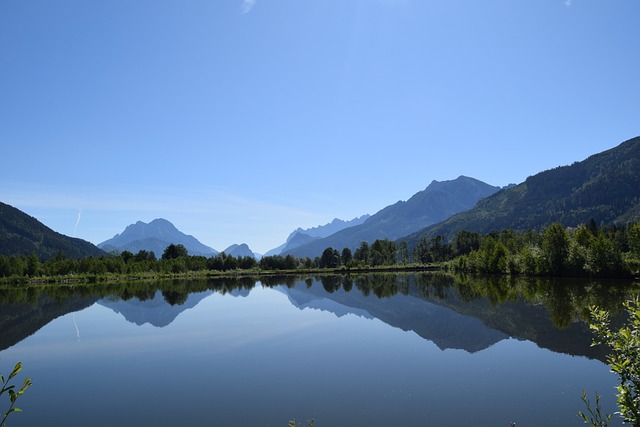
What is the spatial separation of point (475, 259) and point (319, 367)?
102883mm

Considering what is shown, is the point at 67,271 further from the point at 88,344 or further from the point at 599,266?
the point at 599,266

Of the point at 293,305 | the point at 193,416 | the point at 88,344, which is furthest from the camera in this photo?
the point at 293,305

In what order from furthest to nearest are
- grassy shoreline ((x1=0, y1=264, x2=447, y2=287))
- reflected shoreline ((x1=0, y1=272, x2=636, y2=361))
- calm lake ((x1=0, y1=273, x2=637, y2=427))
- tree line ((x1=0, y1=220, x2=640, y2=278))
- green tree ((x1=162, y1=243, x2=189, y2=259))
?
green tree ((x1=162, y1=243, x2=189, y2=259)) → grassy shoreline ((x1=0, y1=264, x2=447, y2=287)) → tree line ((x1=0, y1=220, x2=640, y2=278)) → reflected shoreline ((x1=0, y1=272, x2=636, y2=361)) → calm lake ((x1=0, y1=273, x2=637, y2=427))

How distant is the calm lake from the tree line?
3354 cm

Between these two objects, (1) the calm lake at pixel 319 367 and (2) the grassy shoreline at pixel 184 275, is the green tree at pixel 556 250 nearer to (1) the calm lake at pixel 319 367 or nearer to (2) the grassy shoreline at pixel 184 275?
(1) the calm lake at pixel 319 367

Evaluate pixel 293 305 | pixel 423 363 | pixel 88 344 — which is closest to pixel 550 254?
pixel 293 305

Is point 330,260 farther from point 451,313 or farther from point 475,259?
point 451,313

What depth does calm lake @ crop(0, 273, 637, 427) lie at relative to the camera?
15359 millimetres

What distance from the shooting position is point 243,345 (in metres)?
28.5

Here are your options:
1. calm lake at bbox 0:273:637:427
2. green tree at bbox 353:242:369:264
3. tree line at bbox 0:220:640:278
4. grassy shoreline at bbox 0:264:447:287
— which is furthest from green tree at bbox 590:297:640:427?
green tree at bbox 353:242:369:264

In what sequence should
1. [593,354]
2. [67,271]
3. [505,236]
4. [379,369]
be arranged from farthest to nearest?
1. [505,236]
2. [67,271]
3. [593,354]
4. [379,369]

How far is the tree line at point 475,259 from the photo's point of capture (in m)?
71.7

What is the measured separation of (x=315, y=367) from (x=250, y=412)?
22.9 feet

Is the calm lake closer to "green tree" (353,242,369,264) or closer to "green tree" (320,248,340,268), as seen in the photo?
"green tree" (353,242,369,264)
